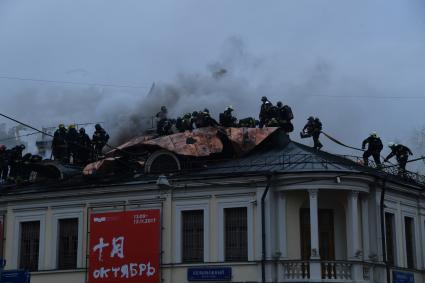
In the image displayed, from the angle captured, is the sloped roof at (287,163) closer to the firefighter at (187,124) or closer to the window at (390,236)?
the window at (390,236)

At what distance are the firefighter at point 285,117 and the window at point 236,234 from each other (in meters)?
7.94

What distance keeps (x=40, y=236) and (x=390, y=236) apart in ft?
56.1

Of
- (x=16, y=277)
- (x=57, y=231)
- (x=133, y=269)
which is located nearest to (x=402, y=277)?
(x=133, y=269)

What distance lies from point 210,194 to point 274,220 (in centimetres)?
323

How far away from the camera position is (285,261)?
34.1m

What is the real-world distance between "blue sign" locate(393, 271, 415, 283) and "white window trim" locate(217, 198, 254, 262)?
7.00 metres

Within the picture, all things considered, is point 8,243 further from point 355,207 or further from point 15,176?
point 355,207

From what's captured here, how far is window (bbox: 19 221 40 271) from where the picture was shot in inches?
1561

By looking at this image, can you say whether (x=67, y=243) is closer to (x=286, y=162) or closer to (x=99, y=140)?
(x=99, y=140)

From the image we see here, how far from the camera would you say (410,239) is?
1565 inches

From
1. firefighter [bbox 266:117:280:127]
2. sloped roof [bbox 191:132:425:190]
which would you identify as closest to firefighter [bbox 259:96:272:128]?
firefighter [bbox 266:117:280:127]

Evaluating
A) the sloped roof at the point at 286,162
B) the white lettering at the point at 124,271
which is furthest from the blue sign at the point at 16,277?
the sloped roof at the point at 286,162

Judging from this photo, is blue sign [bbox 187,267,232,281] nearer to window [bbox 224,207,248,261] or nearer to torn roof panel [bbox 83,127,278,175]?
window [bbox 224,207,248,261]

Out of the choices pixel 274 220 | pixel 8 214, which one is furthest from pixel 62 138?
pixel 274 220
